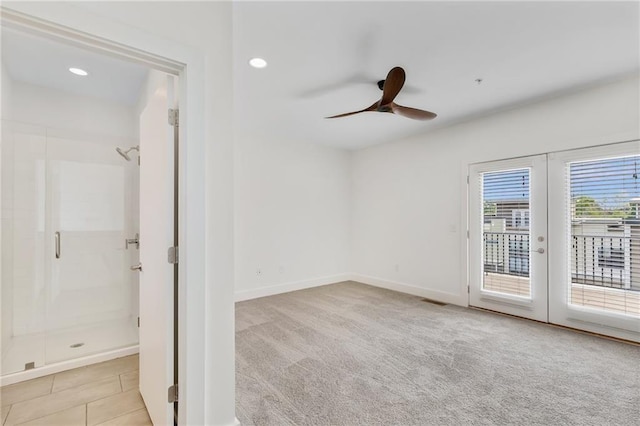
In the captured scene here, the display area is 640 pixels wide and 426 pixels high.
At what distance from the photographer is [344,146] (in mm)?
5695

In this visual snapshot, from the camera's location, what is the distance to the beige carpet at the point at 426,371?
187cm

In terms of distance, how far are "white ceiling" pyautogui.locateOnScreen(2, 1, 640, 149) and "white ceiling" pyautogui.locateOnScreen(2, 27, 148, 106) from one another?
1cm

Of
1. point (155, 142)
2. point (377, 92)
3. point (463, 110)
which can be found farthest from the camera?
point (463, 110)

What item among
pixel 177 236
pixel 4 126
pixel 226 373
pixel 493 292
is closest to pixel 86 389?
pixel 226 373

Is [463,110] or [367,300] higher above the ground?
[463,110]

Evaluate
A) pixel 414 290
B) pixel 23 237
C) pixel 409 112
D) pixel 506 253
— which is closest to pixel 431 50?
pixel 409 112

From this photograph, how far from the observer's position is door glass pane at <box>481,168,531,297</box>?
3633mm

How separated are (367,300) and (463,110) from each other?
10.1 feet

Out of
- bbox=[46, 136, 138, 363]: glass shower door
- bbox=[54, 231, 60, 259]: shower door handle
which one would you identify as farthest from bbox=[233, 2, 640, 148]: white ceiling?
bbox=[54, 231, 60, 259]: shower door handle

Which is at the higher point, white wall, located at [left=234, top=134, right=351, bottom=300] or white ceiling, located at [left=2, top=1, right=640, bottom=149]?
white ceiling, located at [left=2, top=1, right=640, bottom=149]

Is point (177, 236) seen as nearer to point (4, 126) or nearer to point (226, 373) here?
point (226, 373)

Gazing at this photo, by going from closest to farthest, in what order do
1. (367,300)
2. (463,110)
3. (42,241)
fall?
1. (42,241)
2. (463,110)
3. (367,300)

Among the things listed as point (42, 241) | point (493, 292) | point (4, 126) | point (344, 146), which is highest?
point (344, 146)

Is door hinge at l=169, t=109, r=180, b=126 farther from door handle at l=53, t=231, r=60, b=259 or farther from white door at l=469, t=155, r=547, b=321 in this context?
white door at l=469, t=155, r=547, b=321
